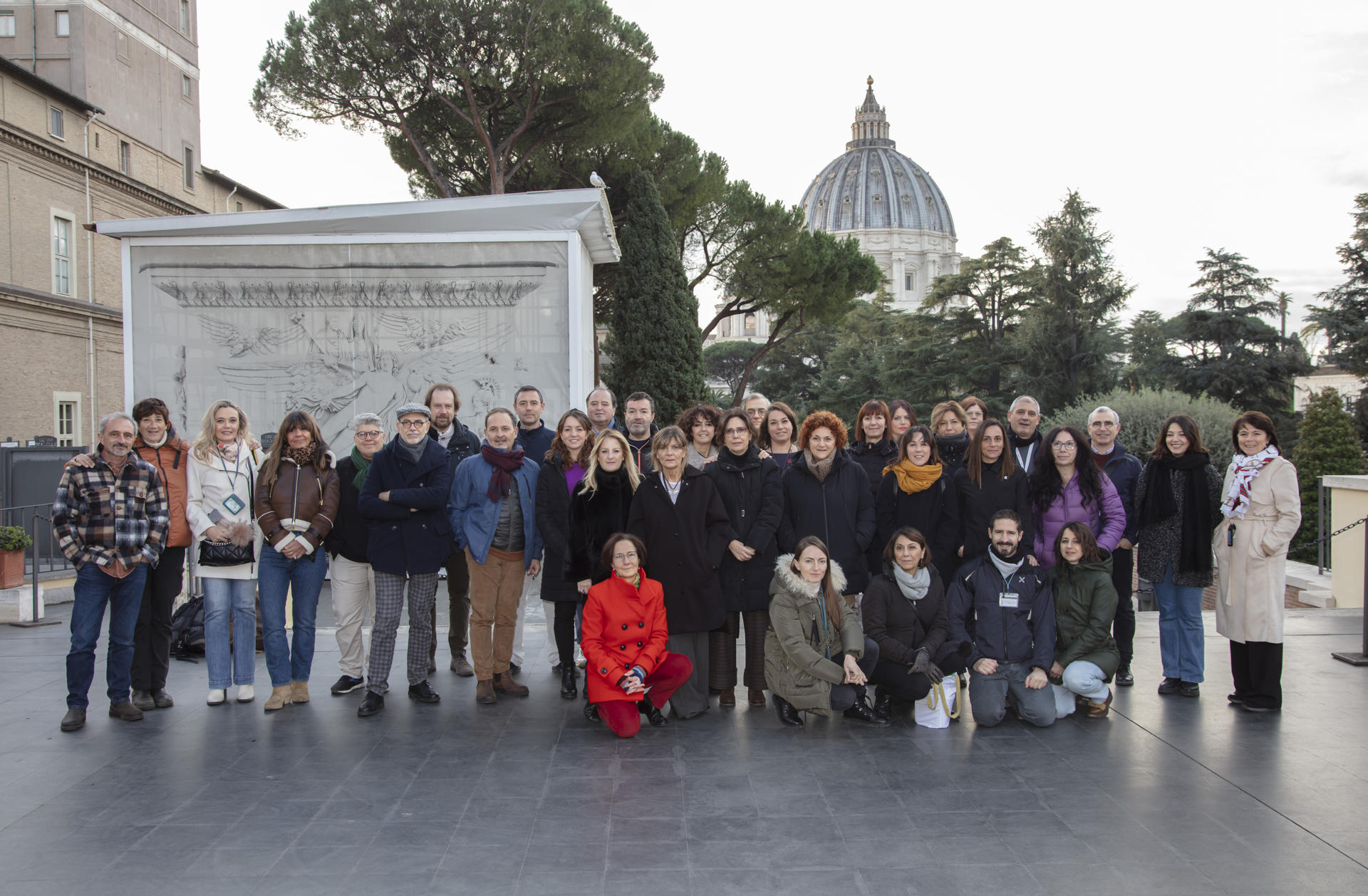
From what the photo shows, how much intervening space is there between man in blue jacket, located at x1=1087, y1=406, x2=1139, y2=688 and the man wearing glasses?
14.2 ft

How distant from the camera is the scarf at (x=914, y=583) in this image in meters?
5.38

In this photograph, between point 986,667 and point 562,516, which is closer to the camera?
point 986,667

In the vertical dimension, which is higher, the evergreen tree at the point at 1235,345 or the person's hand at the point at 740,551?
the evergreen tree at the point at 1235,345

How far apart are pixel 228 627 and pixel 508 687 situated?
1614 millimetres

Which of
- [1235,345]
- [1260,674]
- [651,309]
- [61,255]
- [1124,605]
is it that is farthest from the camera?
[1235,345]

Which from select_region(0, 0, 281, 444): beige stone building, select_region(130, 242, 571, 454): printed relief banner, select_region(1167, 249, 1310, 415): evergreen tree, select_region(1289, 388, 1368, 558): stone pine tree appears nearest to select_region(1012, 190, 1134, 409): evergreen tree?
select_region(1167, 249, 1310, 415): evergreen tree

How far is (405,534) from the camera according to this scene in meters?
5.59

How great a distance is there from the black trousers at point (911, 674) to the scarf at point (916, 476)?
941mm

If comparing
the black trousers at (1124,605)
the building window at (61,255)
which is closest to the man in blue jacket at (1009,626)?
the black trousers at (1124,605)

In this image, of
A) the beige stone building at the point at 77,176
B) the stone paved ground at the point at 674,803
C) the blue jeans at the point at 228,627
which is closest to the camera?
the stone paved ground at the point at 674,803

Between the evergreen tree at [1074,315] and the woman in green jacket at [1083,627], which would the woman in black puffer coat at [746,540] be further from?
the evergreen tree at [1074,315]

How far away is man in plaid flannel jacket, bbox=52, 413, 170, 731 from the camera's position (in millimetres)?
5172

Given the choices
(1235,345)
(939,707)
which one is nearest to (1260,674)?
(939,707)

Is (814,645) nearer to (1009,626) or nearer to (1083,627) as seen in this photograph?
(1009,626)
